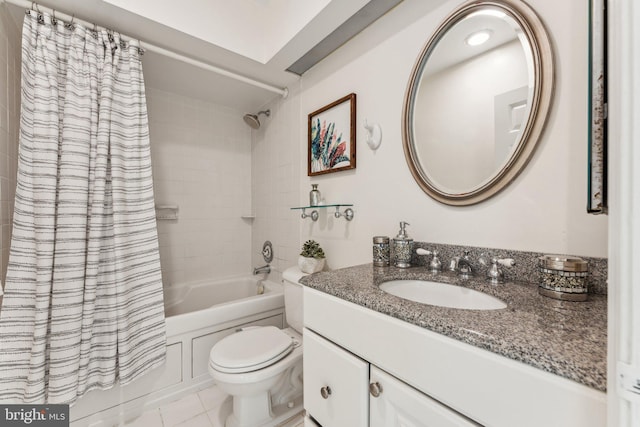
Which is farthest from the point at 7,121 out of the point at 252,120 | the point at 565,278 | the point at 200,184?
the point at 565,278

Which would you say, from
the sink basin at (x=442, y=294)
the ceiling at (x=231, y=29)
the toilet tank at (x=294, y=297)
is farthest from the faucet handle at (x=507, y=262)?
the ceiling at (x=231, y=29)

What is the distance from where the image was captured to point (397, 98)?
1.33m

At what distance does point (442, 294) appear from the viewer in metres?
0.95

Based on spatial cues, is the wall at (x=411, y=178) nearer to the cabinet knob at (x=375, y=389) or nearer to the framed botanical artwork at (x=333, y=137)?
the framed botanical artwork at (x=333, y=137)

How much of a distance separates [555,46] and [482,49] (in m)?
0.23

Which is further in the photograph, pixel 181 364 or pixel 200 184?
pixel 200 184

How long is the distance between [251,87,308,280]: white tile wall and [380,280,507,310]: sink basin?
1.15 meters

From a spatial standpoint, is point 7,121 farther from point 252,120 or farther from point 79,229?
point 252,120

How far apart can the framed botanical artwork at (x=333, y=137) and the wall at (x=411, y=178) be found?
51 millimetres

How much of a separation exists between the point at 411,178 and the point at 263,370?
1153mm

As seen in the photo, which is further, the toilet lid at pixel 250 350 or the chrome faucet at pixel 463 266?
the toilet lid at pixel 250 350

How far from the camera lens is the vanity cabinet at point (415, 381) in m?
0.44

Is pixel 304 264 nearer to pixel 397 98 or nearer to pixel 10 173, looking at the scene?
pixel 397 98

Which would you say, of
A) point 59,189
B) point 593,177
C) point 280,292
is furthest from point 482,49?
point 59,189
